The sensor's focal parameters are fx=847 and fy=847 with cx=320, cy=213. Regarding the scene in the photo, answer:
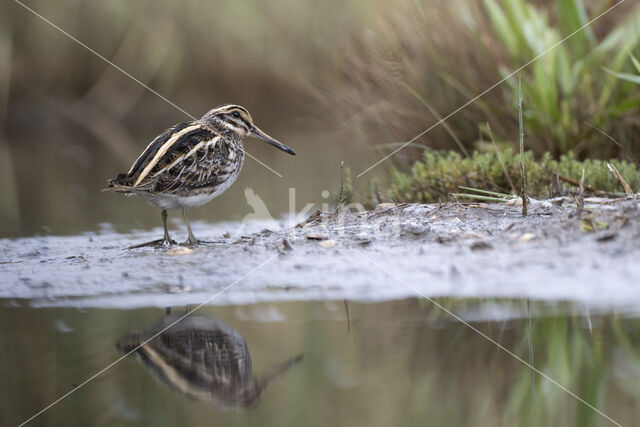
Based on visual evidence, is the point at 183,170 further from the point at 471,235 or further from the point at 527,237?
the point at 527,237

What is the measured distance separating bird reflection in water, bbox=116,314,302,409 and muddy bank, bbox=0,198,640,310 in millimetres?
574

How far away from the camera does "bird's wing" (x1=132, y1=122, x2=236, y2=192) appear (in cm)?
662

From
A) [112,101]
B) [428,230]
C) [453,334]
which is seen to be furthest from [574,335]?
[112,101]

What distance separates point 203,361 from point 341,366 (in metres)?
0.66

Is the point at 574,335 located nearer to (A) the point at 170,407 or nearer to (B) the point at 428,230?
(A) the point at 170,407

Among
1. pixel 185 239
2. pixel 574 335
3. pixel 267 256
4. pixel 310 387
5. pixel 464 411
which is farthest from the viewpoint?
pixel 185 239

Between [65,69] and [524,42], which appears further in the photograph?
[65,69]

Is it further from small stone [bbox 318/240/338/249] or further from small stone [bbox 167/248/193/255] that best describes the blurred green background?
small stone [bbox 318/240/338/249]

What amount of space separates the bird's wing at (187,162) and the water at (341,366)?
75.0 inches

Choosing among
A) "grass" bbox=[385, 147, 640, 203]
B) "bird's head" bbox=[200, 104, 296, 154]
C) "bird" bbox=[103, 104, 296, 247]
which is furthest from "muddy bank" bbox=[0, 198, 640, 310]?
"bird's head" bbox=[200, 104, 296, 154]

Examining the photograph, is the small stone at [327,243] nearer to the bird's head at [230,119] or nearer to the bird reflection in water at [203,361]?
the bird reflection in water at [203,361]

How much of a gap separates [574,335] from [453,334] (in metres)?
0.57

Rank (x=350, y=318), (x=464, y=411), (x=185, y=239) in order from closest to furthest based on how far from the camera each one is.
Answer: (x=464, y=411) < (x=350, y=318) < (x=185, y=239)

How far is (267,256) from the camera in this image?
6.00m
